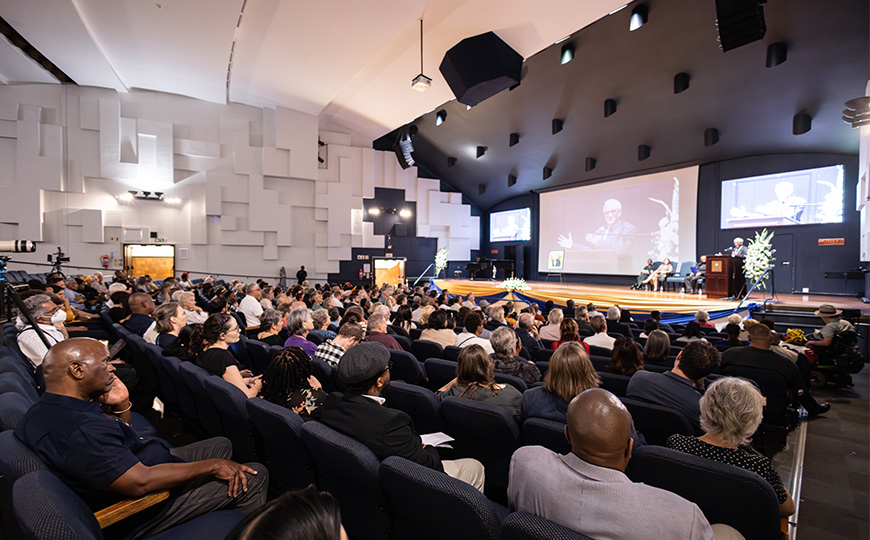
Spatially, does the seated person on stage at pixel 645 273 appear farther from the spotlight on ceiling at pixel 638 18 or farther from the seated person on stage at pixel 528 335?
the seated person on stage at pixel 528 335

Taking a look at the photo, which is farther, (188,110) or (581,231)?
(581,231)

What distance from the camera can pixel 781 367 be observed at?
340 centimetres

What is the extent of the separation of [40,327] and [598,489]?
13.4ft

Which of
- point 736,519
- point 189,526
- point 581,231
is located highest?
point 581,231

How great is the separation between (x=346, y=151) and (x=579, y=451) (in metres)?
15.2

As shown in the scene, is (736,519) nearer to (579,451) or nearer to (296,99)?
(579,451)

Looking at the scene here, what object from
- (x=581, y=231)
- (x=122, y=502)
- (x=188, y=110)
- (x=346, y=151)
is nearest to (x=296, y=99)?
(x=346, y=151)

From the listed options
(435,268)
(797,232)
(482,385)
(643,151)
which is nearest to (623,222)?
(643,151)

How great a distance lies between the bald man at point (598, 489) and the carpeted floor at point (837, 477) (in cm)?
195

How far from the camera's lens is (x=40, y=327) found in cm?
314

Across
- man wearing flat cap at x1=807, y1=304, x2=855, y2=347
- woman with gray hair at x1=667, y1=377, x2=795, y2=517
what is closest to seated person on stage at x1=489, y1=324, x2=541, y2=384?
woman with gray hair at x1=667, y1=377, x2=795, y2=517

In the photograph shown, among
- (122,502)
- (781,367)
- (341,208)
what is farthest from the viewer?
(341,208)

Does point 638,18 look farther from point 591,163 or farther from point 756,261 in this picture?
point 591,163

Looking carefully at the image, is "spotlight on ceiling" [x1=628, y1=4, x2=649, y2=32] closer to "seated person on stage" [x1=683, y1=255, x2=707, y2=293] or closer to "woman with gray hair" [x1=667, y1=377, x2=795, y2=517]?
"seated person on stage" [x1=683, y1=255, x2=707, y2=293]
